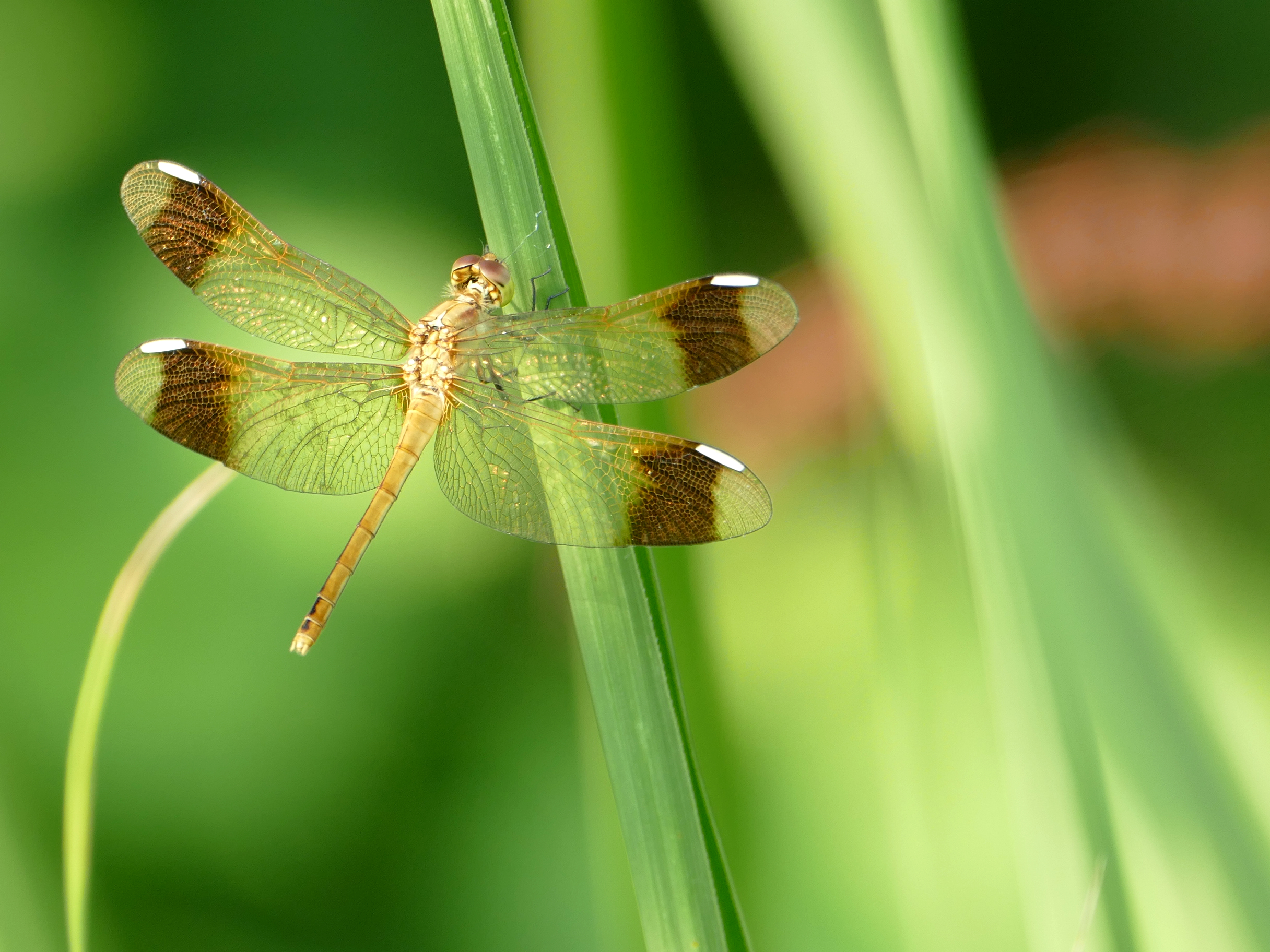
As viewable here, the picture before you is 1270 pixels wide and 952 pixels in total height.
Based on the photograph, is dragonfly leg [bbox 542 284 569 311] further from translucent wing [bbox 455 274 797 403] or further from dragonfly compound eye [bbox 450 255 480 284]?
dragonfly compound eye [bbox 450 255 480 284]

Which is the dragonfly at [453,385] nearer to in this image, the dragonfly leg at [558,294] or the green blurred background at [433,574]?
the dragonfly leg at [558,294]

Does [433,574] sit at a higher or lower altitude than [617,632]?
higher

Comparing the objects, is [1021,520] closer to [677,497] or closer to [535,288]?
[677,497]

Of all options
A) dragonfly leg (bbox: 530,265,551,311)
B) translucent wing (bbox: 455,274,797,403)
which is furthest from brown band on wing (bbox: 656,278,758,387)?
dragonfly leg (bbox: 530,265,551,311)

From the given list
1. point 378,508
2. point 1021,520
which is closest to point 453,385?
point 378,508

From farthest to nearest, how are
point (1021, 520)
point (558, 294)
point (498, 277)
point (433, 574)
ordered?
1. point (433, 574)
2. point (498, 277)
3. point (558, 294)
4. point (1021, 520)

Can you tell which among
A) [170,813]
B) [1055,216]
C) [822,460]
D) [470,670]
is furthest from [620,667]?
[1055,216]
